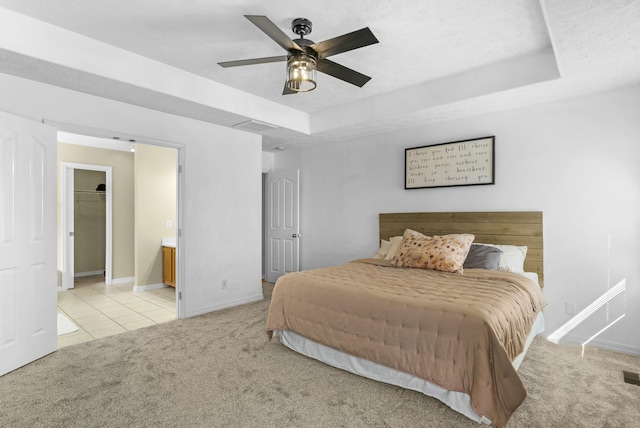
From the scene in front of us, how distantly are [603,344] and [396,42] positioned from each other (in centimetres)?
326

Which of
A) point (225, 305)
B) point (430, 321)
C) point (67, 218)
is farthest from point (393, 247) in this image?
point (67, 218)

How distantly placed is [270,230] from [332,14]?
13.5 ft

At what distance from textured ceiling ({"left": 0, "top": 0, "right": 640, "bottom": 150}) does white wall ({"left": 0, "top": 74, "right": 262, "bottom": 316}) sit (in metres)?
0.22

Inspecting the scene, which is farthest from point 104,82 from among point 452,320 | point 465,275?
point 465,275

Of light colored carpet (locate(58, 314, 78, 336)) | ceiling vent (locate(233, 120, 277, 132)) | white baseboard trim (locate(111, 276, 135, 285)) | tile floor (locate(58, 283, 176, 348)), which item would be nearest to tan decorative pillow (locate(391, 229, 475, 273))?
ceiling vent (locate(233, 120, 277, 132))

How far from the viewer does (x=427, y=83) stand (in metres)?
3.57

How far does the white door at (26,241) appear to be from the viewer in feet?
8.50

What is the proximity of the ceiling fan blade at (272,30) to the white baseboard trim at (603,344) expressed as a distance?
3.56 metres

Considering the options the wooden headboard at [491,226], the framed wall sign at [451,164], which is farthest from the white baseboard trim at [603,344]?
the framed wall sign at [451,164]

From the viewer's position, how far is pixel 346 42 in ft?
6.95

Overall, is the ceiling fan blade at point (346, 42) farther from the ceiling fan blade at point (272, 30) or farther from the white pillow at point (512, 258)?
the white pillow at point (512, 258)

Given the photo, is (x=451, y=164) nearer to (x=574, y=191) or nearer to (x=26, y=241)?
(x=574, y=191)

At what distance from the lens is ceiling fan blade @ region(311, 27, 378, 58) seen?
2.01 meters

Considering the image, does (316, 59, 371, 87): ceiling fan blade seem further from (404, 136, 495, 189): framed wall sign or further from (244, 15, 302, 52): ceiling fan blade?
(404, 136, 495, 189): framed wall sign
